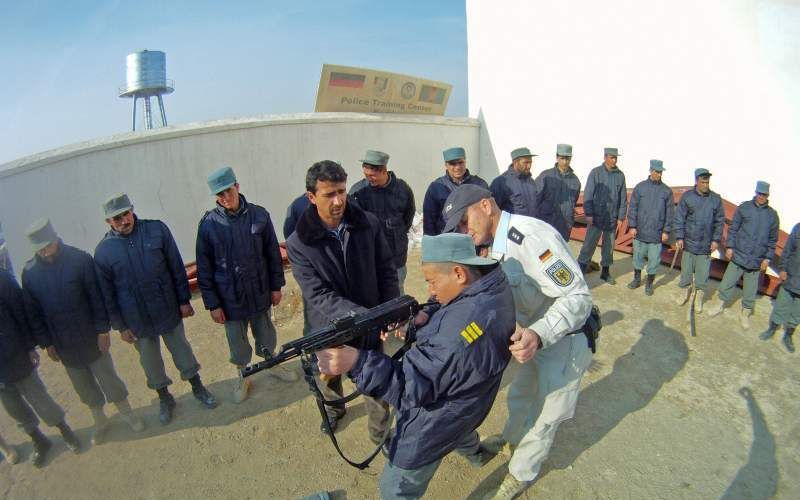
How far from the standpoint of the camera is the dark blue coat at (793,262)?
4723 millimetres

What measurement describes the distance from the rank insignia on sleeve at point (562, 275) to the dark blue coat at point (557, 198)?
3.74 meters

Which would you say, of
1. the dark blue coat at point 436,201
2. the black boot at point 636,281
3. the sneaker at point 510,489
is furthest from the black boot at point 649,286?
the sneaker at point 510,489

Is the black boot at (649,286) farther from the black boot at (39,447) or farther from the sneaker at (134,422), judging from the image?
the black boot at (39,447)

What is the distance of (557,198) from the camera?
6.13m

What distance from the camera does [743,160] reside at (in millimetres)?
7102

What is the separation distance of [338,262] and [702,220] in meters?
5.35

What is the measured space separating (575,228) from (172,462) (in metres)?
7.57

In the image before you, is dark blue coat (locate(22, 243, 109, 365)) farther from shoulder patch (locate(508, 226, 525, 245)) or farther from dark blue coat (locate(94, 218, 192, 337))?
shoulder patch (locate(508, 226, 525, 245))

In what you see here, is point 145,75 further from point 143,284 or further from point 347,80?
point 143,284

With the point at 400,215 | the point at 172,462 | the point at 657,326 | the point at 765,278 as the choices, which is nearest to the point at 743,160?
the point at 765,278

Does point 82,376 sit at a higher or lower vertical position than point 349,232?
lower

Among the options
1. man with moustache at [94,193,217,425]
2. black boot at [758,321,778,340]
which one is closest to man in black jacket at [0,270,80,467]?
man with moustache at [94,193,217,425]

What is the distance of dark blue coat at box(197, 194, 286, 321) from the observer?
11.6 ft

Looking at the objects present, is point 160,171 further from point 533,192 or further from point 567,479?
point 567,479
